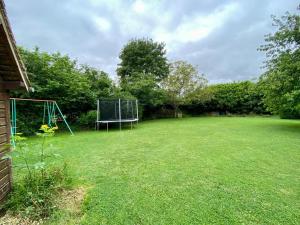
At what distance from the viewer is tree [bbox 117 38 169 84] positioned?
21984 millimetres

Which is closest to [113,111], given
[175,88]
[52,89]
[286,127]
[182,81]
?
[52,89]

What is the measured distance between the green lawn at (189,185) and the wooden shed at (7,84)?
1.01m

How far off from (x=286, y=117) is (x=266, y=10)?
9.27 m

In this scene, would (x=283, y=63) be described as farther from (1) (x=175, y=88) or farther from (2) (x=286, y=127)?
(1) (x=175, y=88)

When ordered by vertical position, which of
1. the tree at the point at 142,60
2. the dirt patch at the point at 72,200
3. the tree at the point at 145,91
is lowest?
the dirt patch at the point at 72,200

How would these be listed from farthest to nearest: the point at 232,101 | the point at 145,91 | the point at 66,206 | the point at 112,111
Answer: the point at 232,101 < the point at 145,91 < the point at 112,111 < the point at 66,206

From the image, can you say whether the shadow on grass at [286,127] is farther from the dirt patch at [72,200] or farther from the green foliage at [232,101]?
the dirt patch at [72,200]

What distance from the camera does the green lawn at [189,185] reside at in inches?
91.2

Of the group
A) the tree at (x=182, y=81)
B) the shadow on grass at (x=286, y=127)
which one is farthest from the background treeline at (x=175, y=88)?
the shadow on grass at (x=286, y=127)

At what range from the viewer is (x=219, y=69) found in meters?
22.5

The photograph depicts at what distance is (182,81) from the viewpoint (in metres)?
15.9

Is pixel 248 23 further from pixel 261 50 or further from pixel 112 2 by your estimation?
pixel 112 2

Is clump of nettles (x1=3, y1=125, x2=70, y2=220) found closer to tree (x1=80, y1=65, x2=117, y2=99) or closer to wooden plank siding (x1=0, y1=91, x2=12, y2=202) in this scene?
wooden plank siding (x1=0, y1=91, x2=12, y2=202)

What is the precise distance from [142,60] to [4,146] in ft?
66.2
